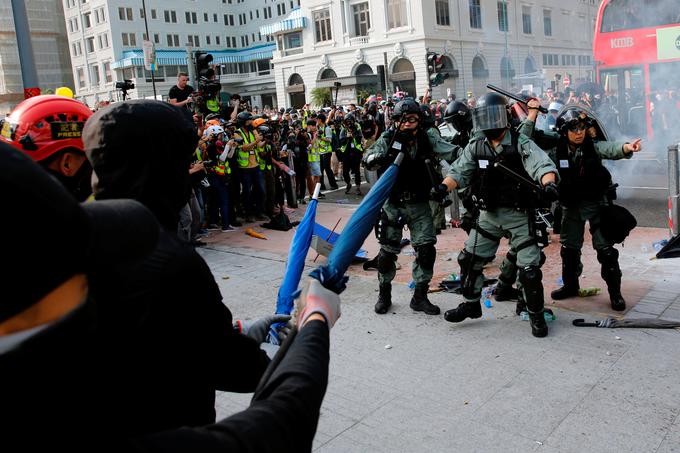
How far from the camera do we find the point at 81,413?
36.3 inches

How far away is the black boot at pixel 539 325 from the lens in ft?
16.4

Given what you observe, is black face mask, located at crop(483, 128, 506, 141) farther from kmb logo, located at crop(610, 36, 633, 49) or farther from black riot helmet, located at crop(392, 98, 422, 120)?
kmb logo, located at crop(610, 36, 633, 49)

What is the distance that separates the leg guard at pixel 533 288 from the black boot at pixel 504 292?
87cm

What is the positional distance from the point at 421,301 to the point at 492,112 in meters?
1.82

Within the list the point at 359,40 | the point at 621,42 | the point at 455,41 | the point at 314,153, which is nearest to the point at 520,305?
the point at 314,153

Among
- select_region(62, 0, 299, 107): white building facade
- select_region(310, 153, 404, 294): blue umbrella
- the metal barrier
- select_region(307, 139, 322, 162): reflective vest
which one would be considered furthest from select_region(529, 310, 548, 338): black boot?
select_region(62, 0, 299, 107): white building facade

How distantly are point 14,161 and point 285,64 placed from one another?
6084cm

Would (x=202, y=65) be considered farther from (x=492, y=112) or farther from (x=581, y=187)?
(x=581, y=187)

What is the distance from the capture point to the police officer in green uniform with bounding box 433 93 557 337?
5.08 m

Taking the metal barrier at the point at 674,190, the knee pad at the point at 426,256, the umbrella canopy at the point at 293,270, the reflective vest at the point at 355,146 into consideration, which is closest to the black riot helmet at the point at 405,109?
the knee pad at the point at 426,256

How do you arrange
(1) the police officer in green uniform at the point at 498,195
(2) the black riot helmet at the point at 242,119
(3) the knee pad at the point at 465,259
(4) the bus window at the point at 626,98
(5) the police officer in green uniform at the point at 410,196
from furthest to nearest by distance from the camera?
(4) the bus window at the point at 626,98 → (2) the black riot helmet at the point at 242,119 → (5) the police officer in green uniform at the point at 410,196 → (3) the knee pad at the point at 465,259 → (1) the police officer in green uniform at the point at 498,195

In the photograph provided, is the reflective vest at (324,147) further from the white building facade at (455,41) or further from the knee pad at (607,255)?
the white building facade at (455,41)

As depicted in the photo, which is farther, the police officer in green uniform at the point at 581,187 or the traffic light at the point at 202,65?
the traffic light at the point at 202,65

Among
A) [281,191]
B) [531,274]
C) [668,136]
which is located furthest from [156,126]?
[668,136]
